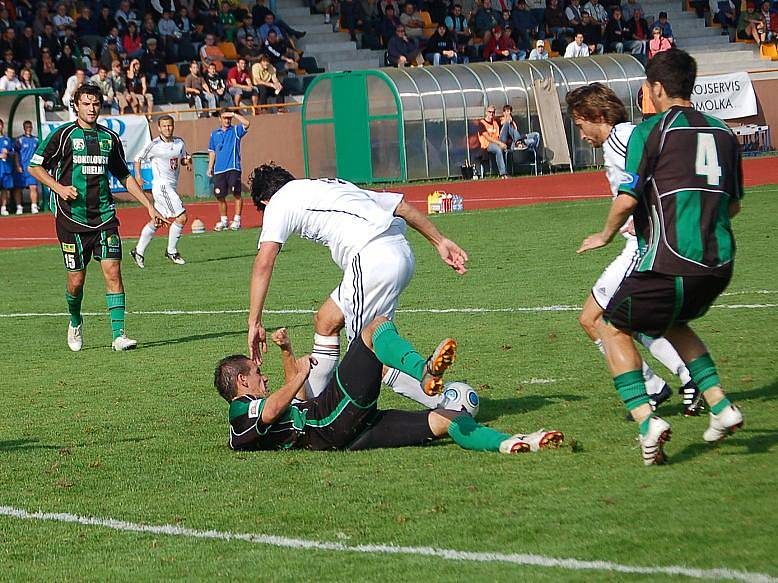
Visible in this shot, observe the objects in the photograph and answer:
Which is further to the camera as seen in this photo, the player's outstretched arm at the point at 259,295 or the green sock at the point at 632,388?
the player's outstretched arm at the point at 259,295

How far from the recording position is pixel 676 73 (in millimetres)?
6219

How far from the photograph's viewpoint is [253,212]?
92.6ft

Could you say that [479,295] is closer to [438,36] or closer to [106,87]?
[106,87]

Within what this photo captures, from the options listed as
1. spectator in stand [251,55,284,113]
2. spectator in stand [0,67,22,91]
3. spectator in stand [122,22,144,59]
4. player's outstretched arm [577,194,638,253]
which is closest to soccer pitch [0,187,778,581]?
player's outstretched arm [577,194,638,253]

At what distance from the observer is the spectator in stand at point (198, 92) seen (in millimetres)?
33344

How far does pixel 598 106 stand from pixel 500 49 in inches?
1311

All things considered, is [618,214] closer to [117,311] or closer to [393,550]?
[393,550]

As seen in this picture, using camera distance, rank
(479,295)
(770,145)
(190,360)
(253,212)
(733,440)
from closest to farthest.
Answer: (733,440) → (190,360) → (479,295) → (253,212) → (770,145)

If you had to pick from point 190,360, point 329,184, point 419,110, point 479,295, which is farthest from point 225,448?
point 419,110

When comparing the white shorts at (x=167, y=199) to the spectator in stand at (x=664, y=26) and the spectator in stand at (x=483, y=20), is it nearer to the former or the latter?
the spectator in stand at (x=483, y=20)

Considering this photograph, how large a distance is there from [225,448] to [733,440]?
274 centimetres

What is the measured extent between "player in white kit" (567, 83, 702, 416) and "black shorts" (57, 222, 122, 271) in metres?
5.53

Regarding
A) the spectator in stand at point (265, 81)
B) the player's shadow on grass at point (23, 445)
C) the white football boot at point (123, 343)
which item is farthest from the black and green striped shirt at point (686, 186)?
the spectator in stand at point (265, 81)

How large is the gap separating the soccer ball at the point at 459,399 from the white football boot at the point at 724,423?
5.05 feet
